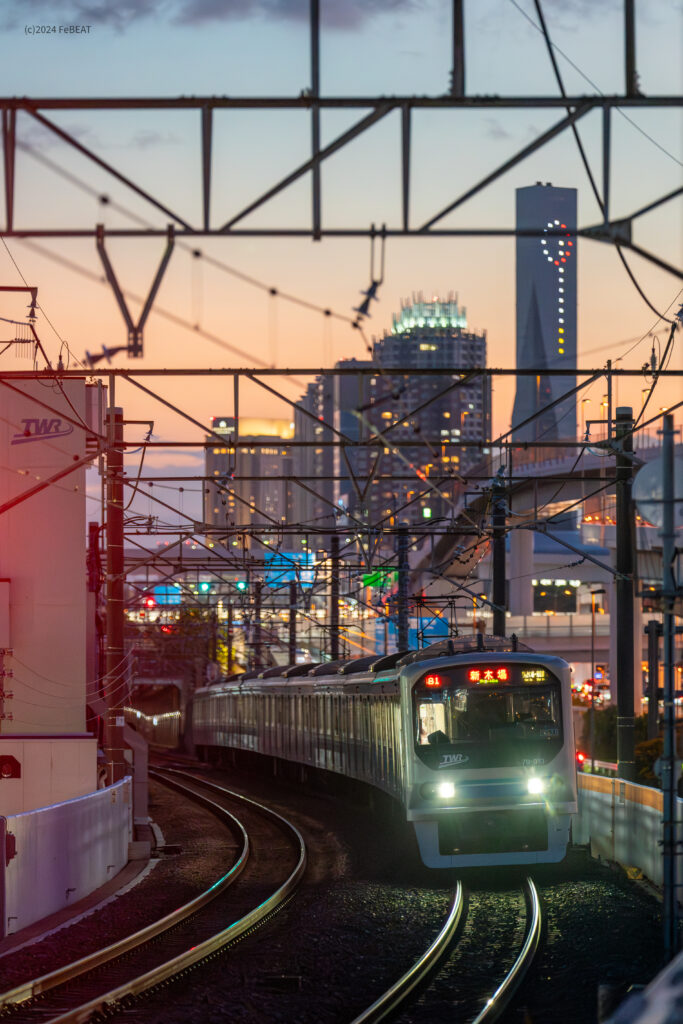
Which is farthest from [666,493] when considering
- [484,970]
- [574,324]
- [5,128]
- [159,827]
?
[574,324]

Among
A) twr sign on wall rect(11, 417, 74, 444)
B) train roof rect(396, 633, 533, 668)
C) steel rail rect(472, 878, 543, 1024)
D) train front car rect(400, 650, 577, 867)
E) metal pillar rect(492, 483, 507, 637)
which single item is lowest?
steel rail rect(472, 878, 543, 1024)

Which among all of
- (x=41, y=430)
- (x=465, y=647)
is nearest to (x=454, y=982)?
(x=465, y=647)

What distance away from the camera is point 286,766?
1463 inches

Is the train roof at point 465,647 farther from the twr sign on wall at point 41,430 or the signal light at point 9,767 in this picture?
the twr sign on wall at point 41,430

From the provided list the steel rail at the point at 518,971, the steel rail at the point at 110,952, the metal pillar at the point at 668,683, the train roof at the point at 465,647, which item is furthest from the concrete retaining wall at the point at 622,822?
the steel rail at the point at 110,952

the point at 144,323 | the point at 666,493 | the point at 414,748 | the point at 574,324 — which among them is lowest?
the point at 414,748

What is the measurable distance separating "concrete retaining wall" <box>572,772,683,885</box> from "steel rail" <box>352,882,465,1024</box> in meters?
2.15

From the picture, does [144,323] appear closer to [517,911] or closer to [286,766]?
[517,911]

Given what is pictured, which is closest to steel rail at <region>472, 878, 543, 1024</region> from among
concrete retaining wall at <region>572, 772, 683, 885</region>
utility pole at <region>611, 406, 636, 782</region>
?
concrete retaining wall at <region>572, 772, 683, 885</region>

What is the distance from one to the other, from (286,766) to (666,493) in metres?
28.1

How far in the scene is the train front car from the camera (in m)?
16.2

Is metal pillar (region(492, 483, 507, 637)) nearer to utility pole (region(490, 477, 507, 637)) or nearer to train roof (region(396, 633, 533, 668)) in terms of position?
utility pole (region(490, 477, 507, 637))

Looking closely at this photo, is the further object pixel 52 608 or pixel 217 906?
pixel 52 608

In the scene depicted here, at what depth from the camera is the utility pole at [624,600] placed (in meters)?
20.6
